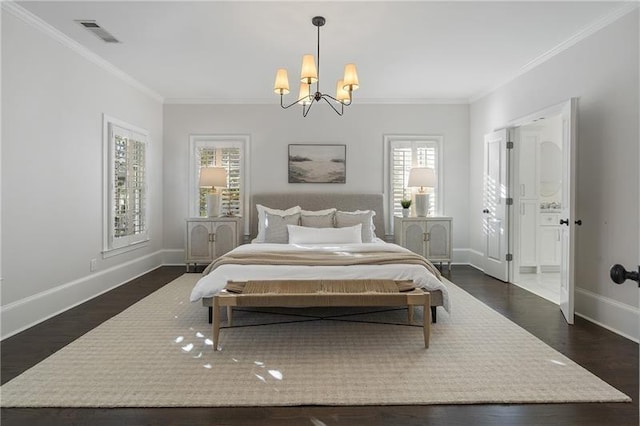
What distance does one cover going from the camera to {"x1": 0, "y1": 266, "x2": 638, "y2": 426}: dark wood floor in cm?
205

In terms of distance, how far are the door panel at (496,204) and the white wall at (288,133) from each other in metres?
0.87

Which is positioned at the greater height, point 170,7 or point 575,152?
point 170,7

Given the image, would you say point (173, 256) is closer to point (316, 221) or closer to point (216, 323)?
point (316, 221)

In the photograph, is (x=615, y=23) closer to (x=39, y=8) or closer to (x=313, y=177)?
(x=313, y=177)

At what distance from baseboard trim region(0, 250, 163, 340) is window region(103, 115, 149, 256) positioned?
0.97 feet

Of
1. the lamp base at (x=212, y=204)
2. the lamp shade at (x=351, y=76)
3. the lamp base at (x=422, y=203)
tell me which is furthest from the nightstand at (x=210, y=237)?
the lamp shade at (x=351, y=76)

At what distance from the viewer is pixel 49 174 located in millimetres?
3783

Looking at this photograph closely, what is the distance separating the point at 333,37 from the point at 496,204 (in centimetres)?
332

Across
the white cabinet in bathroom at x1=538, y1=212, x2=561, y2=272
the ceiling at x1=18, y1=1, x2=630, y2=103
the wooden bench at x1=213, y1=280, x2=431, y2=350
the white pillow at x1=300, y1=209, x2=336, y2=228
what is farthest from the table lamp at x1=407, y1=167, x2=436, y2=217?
the wooden bench at x1=213, y1=280, x2=431, y2=350

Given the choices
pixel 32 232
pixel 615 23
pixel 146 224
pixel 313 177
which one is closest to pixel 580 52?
pixel 615 23

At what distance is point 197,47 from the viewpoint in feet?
13.8

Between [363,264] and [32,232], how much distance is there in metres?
3.02

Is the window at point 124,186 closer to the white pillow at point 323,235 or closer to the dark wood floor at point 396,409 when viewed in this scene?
the dark wood floor at point 396,409

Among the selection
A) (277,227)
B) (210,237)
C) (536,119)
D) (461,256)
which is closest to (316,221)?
(277,227)
